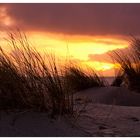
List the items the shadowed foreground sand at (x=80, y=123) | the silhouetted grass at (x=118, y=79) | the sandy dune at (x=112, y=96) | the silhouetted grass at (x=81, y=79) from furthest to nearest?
1. the silhouetted grass at (x=118, y=79)
2. the silhouetted grass at (x=81, y=79)
3. the sandy dune at (x=112, y=96)
4. the shadowed foreground sand at (x=80, y=123)

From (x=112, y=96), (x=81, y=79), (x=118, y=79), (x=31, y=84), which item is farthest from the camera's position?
(x=118, y=79)

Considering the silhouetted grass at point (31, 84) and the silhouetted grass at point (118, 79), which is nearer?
the silhouetted grass at point (31, 84)

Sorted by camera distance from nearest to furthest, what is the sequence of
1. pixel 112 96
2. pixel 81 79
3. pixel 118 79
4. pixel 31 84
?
pixel 31 84 < pixel 112 96 < pixel 81 79 < pixel 118 79

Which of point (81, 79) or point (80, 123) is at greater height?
point (81, 79)

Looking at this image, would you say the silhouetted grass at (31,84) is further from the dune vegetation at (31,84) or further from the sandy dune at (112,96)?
the sandy dune at (112,96)

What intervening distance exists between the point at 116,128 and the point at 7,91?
3.03 ft

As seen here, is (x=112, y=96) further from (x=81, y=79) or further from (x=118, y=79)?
(x=118, y=79)

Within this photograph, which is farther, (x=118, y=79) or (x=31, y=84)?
(x=118, y=79)

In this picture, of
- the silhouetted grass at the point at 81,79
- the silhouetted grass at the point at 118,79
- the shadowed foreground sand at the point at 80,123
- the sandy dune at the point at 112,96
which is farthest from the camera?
the silhouetted grass at the point at 118,79

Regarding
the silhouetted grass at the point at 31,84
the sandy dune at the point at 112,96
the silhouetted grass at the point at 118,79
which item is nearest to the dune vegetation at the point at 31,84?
the silhouetted grass at the point at 31,84

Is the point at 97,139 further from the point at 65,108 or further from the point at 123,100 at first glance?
the point at 123,100

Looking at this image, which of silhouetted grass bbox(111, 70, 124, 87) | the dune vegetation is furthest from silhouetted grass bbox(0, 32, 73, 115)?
silhouetted grass bbox(111, 70, 124, 87)

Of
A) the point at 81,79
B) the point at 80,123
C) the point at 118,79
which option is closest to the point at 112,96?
the point at 81,79

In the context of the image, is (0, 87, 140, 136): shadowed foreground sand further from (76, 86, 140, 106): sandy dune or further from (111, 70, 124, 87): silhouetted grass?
(111, 70, 124, 87): silhouetted grass
